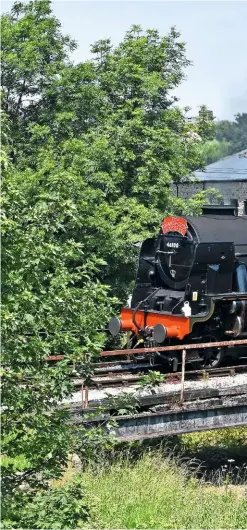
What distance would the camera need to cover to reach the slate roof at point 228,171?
34781 millimetres

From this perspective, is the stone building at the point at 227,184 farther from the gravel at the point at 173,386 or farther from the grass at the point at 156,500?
the grass at the point at 156,500

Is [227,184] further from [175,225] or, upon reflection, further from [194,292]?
[194,292]

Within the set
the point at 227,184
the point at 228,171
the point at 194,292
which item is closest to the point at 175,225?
the point at 194,292

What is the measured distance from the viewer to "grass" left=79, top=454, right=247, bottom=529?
34.5 feet

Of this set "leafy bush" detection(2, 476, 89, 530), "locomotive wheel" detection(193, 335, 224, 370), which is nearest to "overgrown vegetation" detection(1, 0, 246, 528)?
"locomotive wheel" detection(193, 335, 224, 370)

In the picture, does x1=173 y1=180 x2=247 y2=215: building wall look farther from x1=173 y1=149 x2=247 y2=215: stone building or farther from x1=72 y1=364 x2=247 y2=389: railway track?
x1=72 y1=364 x2=247 y2=389: railway track

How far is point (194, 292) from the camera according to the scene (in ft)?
53.1

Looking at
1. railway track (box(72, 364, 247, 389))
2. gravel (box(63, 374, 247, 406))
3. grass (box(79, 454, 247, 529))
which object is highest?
railway track (box(72, 364, 247, 389))

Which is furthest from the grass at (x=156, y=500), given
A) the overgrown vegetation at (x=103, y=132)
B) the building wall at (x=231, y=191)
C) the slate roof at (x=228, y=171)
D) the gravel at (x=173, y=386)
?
the slate roof at (x=228, y=171)

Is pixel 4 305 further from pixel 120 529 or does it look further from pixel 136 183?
pixel 136 183

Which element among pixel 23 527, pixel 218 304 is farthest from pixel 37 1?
pixel 23 527

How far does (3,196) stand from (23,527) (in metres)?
3.13

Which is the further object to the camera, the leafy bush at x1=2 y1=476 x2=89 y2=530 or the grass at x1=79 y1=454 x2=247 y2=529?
the grass at x1=79 y1=454 x2=247 y2=529

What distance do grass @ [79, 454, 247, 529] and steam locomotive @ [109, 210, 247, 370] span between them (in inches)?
137
